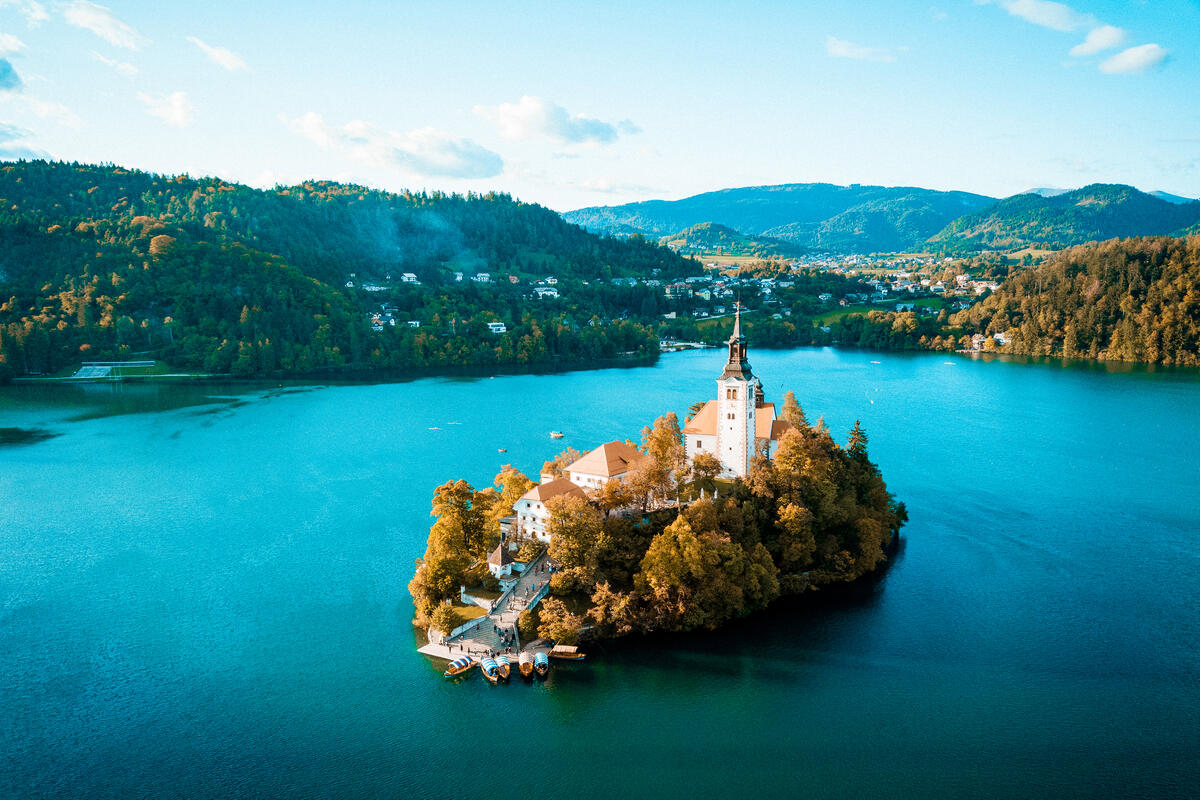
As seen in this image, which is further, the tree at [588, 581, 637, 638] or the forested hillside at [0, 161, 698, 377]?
the forested hillside at [0, 161, 698, 377]

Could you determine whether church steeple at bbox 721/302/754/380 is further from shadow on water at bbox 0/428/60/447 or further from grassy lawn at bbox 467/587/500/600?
shadow on water at bbox 0/428/60/447

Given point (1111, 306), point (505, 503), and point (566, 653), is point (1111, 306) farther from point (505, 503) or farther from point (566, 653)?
point (566, 653)

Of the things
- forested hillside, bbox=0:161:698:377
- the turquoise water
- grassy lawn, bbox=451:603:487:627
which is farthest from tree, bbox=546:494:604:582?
forested hillside, bbox=0:161:698:377

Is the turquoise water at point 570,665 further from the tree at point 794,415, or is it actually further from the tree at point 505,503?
the tree at point 794,415

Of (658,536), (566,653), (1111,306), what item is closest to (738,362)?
(658,536)

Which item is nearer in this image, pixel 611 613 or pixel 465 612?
pixel 611 613

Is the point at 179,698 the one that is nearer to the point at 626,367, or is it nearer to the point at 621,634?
the point at 621,634
